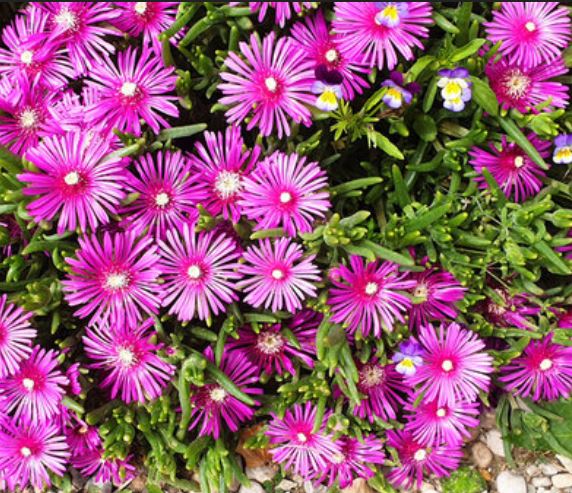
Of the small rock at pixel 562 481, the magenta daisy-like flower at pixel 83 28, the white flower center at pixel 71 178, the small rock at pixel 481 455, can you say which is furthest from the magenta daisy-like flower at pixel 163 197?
the small rock at pixel 562 481

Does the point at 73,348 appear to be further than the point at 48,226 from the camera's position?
Yes

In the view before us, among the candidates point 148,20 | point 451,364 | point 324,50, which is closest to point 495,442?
point 451,364

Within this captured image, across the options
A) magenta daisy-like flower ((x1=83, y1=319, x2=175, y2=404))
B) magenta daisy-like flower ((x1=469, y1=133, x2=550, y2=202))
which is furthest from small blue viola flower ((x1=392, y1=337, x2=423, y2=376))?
magenta daisy-like flower ((x1=83, y1=319, x2=175, y2=404))

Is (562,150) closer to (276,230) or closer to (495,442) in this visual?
(276,230)

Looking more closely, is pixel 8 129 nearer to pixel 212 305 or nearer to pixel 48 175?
pixel 48 175

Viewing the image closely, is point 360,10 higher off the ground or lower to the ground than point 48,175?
higher

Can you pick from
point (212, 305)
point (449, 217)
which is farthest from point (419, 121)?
point (212, 305)
